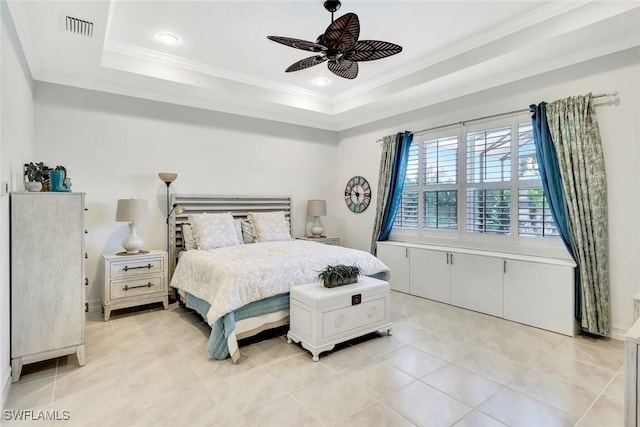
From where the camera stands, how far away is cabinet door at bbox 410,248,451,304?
14.3ft

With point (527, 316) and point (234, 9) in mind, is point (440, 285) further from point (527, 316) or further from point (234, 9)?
point (234, 9)

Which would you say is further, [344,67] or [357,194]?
[357,194]

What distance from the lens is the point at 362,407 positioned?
2148mm

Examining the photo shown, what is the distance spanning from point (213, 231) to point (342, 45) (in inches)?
106

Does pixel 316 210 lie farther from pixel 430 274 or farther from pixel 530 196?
pixel 530 196

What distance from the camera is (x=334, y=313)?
2922 mm

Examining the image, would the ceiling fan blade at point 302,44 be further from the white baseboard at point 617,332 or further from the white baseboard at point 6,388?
the white baseboard at point 617,332

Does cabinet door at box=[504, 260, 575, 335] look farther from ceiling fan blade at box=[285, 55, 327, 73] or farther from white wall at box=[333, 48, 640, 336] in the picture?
ceiling fan blade at box=[285, 55, 327, 73]

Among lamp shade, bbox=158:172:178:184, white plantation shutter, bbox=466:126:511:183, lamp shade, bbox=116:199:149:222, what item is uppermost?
white plantation shutter, bbox=466:126:511:183

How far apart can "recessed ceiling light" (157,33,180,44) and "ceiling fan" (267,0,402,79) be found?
137cm

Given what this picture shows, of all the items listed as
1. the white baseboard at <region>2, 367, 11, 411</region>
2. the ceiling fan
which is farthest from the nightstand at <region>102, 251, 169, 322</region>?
the ceiling fan

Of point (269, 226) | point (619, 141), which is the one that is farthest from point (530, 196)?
point (269, 226)

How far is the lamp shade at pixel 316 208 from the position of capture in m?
5.70

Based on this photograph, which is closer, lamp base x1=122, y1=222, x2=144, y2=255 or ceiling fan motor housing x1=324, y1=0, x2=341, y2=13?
ceiling fan motor housing x1=324, y1=0, x2=341, y2=13
